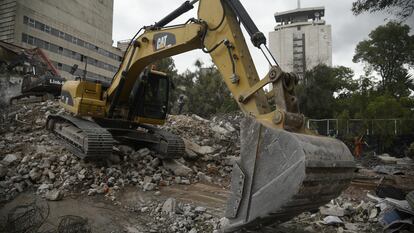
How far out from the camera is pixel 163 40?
22.8 feet

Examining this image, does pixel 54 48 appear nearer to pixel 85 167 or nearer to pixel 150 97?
pixel 150 97

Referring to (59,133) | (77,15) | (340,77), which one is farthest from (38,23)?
(59,133)

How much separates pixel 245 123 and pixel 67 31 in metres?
48.0

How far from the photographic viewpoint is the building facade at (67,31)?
1522 inches

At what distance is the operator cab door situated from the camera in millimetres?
8781

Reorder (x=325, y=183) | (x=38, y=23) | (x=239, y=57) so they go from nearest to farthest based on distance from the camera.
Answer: (x=325, y=183) < (x=239, y=57) < (x=38, y=23)

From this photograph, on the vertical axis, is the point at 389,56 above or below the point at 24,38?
below

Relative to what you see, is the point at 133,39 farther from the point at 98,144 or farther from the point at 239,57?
the point at 239,57

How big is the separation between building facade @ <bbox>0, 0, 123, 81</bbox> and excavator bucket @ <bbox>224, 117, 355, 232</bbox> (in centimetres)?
3599

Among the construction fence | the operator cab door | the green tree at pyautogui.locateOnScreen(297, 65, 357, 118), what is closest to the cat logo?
the operator cab door

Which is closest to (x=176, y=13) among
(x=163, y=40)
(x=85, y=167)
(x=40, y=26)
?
(x=163, y=40)

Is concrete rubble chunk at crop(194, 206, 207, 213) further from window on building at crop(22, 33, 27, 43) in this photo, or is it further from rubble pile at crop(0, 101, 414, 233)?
window on building at crop(22, 33, 27, 43)

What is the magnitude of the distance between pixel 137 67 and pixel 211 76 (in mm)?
21801

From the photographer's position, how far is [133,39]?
7859mm
